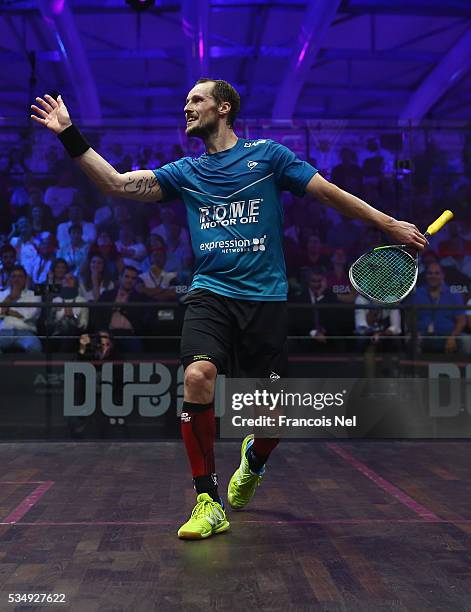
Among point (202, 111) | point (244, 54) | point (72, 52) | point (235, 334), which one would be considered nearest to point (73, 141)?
point (202, 111)

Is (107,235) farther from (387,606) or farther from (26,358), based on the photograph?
(387,606)

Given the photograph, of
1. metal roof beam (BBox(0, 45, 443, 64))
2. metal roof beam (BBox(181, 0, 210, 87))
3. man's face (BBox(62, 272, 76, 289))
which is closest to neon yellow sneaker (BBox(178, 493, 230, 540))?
man's face (BBox(62, 272, 76, 289))

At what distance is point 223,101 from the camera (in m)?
3.10

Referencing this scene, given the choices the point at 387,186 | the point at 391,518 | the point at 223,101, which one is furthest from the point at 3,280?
the point at 391,518

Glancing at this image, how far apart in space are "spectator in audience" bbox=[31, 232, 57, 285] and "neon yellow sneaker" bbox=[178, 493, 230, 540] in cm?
361

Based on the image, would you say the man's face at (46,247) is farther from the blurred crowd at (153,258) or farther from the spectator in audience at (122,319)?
the spectator in audience at (122,319)

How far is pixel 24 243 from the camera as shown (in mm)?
6172

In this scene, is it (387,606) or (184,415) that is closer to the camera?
(387,606)

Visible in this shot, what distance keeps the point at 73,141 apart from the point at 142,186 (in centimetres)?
33

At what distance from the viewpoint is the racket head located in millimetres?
2854

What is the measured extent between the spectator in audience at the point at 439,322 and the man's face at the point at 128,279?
215 cm

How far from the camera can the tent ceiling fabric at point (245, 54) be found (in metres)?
8.54

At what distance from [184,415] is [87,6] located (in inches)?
273

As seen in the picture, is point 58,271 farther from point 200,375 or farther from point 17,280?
point 200,375
